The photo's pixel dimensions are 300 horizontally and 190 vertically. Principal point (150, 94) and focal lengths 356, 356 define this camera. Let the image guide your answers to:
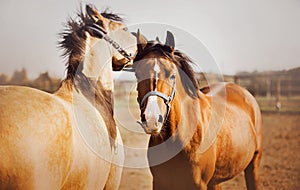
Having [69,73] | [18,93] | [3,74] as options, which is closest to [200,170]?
[69,73]

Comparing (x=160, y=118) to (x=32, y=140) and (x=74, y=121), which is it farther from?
(x=32, y=140)

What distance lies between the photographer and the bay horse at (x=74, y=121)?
6.24ft

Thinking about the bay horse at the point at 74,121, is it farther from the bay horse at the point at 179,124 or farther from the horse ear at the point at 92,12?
the bay horse at the point at 179,124

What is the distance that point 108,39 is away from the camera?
303 centimetres

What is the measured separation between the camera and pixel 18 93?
6.77 feet

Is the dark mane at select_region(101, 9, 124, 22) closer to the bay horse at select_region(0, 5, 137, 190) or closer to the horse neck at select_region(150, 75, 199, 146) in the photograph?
the bay horse at select_region(0, 5, 137, 190)

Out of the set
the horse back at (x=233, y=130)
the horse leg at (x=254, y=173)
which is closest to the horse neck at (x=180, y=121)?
the horse back at (x=233, y=130)

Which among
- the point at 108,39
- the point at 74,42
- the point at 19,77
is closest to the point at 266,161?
the point at 108,39

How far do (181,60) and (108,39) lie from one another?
2.19ft

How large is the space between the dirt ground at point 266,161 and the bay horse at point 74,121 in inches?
25.0

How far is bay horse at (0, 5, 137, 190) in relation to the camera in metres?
1.90

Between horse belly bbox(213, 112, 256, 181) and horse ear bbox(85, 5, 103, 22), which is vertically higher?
horse ear bbox(85, 5, 103, 22)

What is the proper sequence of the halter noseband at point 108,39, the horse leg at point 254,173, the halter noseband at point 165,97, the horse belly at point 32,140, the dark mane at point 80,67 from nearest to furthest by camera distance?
1. the horse belly at point 32,140
2. the halter noseband at point 165,97
3. the dark mane at point 80,67
4. the halter noseband at point 108,39
5. the horse leg at point 254,173

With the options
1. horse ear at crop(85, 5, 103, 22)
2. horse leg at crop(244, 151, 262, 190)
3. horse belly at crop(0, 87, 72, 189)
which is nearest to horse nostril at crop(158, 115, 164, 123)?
horse belly at crop(0, 87, 72, 189)
